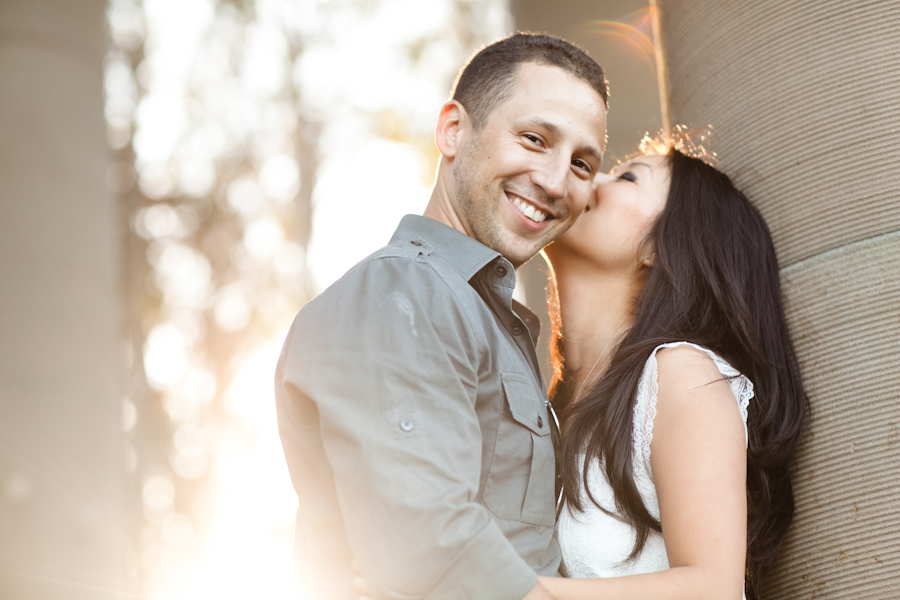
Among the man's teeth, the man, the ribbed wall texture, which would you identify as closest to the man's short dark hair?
the man

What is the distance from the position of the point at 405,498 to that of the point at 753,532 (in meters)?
1.09

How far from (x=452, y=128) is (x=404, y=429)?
108 centimetres

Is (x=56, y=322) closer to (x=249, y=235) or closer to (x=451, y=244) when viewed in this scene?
(x=451, y=244)

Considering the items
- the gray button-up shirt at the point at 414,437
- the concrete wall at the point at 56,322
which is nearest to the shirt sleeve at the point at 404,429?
the gray button-up shirt at the point at 414,437

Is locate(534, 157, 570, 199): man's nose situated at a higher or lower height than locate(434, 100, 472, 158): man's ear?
lower

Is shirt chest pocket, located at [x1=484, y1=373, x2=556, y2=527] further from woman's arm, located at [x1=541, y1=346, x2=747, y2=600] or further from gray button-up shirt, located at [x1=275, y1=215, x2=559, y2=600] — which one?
woman's arm, located at [x1=541, y1=346, x2=747, y2=600]

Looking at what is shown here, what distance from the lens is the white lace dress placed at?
1796mm

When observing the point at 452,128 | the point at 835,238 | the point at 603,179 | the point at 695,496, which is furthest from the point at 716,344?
the point at 452,128

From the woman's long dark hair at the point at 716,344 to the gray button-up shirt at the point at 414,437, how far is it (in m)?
0.24

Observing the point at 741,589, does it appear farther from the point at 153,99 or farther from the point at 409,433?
the point at 153,99

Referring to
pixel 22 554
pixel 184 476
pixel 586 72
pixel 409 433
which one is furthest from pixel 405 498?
pixel 184 476

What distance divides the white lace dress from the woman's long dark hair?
0.02 m

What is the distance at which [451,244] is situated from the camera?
1.74m

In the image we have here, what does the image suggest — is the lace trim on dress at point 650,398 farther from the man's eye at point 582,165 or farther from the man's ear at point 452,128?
the man's ear at point 452,128
